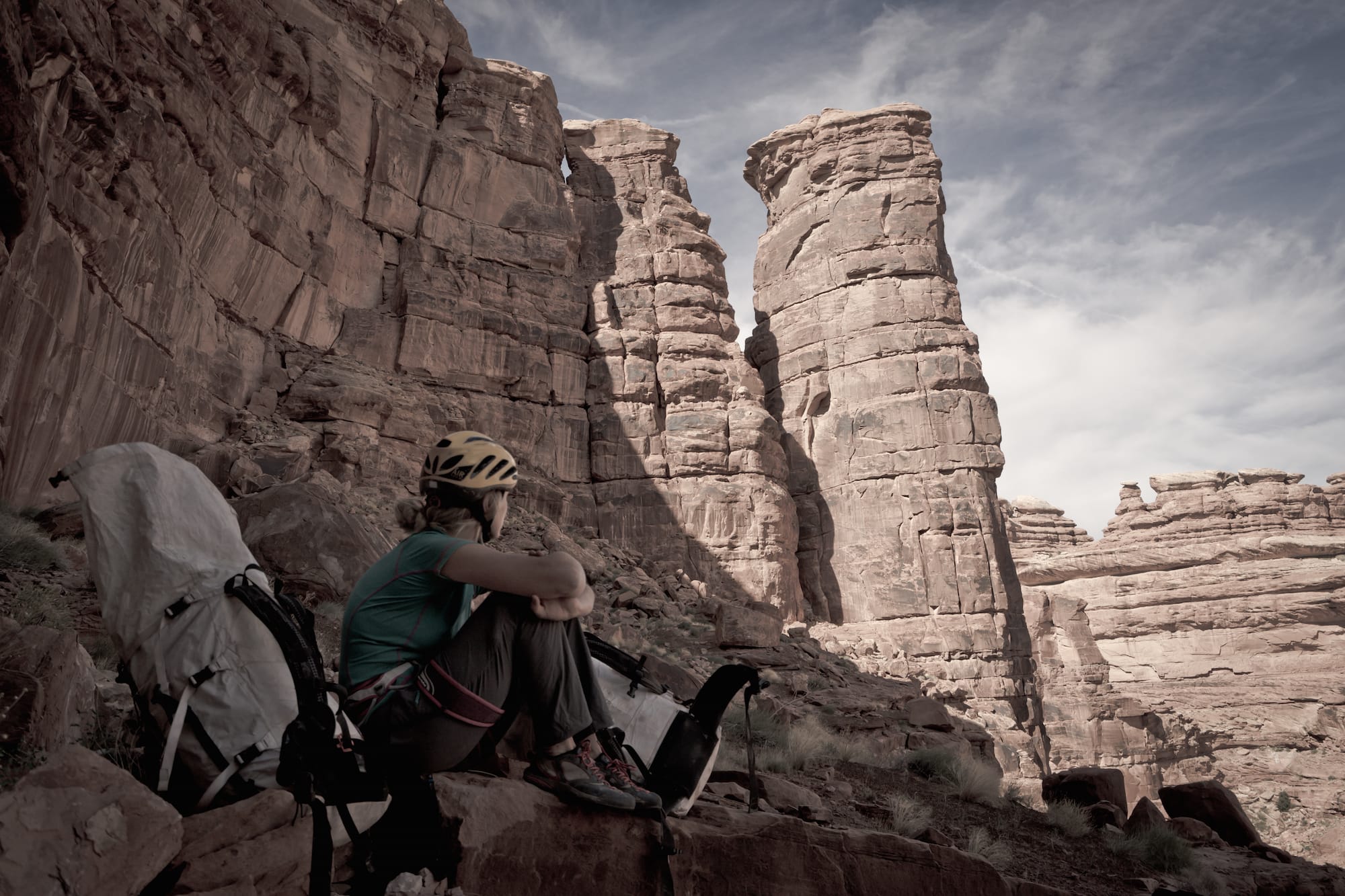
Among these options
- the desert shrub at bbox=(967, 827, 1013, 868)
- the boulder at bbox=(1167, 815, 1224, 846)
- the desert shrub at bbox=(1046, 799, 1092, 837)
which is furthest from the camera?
the boulder at bbox=(1167, 815, 1224, 846)

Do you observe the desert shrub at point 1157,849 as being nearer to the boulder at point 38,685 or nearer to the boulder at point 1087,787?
the boulder at point 1087,787

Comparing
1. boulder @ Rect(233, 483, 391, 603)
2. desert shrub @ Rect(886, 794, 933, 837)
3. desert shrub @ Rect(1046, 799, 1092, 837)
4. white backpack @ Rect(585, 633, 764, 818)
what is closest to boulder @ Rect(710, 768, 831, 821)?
desert shrub @ Rect(886, 794, 933, 837)

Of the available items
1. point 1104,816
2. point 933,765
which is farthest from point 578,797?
point 933,765

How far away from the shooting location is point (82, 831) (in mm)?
1970

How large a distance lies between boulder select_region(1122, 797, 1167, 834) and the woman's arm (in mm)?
5900

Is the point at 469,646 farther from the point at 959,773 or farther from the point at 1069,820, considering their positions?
the point at 959,773

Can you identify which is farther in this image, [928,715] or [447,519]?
[928,715]

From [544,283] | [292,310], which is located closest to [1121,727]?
[544,283]

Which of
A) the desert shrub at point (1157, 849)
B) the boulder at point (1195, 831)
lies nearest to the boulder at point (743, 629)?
the boulder at point (1195, 831)

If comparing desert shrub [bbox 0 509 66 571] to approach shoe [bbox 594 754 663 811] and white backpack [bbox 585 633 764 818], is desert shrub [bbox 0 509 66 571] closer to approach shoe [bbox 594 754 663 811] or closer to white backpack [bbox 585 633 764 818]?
white backpack [bbox 585 633 764 818]

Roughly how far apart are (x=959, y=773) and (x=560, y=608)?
6612mm

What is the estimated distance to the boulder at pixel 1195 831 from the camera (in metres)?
6.77

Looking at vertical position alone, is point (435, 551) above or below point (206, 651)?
above

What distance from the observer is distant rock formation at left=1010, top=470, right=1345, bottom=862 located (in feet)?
107
